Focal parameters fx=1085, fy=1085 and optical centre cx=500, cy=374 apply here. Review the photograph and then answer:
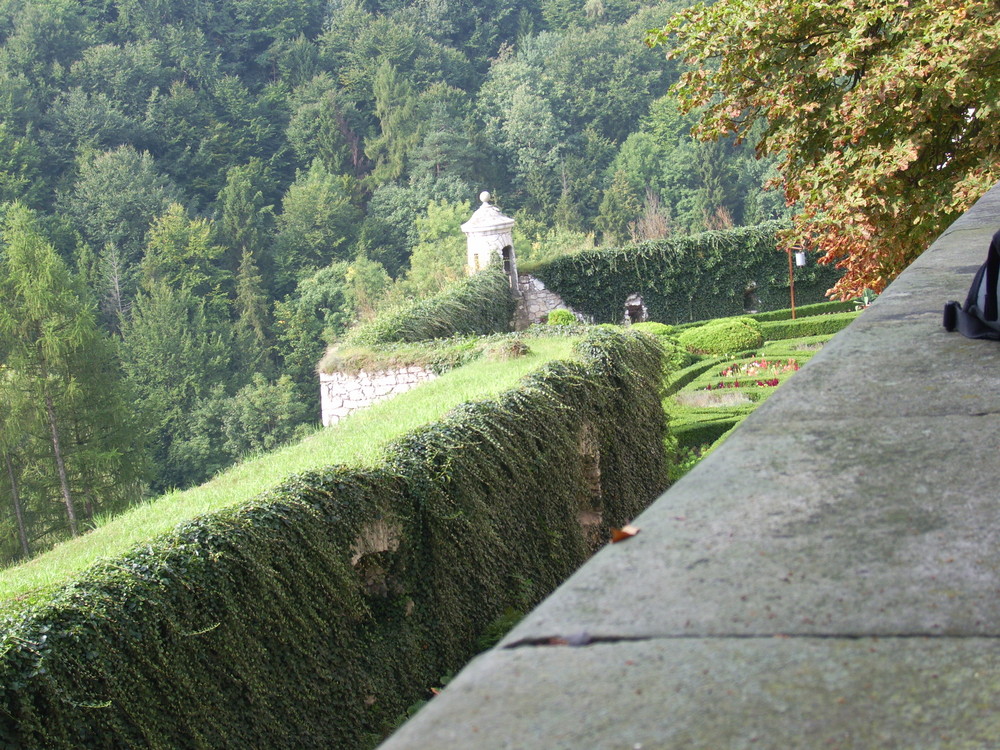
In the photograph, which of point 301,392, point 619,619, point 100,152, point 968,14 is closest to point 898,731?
point 619,619

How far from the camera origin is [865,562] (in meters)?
1.11

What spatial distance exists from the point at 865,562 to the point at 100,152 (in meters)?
52.4

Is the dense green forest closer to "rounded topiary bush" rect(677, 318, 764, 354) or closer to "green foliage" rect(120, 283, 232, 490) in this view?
"green foliage" rect(120, 283, 232, 490)

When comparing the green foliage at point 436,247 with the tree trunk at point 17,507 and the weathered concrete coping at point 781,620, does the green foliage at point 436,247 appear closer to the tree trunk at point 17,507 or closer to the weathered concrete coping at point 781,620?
the tree trunk at point 17,507

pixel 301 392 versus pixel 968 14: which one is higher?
pixel 968 14

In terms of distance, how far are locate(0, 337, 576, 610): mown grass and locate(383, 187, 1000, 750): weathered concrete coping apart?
500cm

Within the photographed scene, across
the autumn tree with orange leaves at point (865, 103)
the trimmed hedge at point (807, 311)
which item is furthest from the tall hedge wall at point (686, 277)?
the autumn tree with orange leaves at point (865, 103)

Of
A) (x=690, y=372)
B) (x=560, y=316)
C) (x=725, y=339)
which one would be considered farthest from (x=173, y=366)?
(x=690, y=372)

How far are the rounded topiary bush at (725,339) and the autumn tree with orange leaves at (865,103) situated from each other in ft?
41.3

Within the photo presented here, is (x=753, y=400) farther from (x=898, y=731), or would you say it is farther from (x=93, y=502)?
(x=93, y=502)

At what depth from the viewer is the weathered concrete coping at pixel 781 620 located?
2.83ft

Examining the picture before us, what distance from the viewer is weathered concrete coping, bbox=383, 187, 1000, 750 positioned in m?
0.86

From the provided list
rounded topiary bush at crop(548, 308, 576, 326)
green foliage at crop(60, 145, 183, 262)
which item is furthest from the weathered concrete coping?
green foliage at crop(60, 145, 183, 262)

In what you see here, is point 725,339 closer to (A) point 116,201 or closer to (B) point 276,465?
(B) point 276,465
